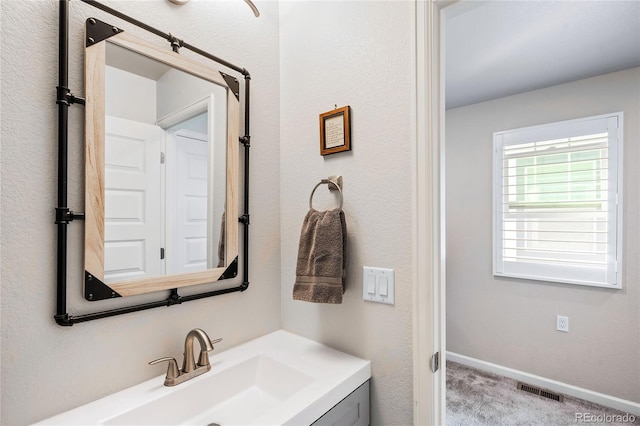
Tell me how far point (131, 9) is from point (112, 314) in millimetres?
923

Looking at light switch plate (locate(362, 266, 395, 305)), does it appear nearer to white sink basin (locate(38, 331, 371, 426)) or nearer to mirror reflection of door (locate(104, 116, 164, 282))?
white sink basin (locate(38, 331, 371, 426))

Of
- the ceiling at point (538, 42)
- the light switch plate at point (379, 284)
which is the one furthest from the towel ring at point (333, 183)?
the ceiling at point (538, 42)

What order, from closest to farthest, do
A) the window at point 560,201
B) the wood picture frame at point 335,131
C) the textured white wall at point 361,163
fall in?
1. the textured white wall at point 361,163
2. the wood picture frame at point 335,131
3. the window at point 560,201

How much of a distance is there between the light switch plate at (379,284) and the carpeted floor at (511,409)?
1651 mm

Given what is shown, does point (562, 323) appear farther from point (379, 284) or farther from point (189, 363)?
point (189, 363)

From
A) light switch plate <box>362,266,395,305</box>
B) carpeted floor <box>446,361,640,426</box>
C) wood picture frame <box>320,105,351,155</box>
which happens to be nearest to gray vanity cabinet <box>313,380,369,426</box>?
light switch plate <box>362,266,395,305</box>

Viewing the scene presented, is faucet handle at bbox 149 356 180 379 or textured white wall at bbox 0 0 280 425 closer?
textured white wall at bbox 0 0 280 425

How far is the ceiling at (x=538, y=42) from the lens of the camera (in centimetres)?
153

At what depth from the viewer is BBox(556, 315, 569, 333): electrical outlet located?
7.63 ft

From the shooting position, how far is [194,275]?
1049 millimetres

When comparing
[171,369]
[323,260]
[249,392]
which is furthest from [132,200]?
[249,392]

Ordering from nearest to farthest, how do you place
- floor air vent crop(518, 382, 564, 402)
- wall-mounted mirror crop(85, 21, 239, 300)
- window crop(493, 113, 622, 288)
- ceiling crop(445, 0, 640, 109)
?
wall-mounted mirror crop(85, 21, 239, 300) → ceiling crop(445, 0, 640, 109) → window crop(493, 113, 622, 288) → floor air vent crop(518, 382, 564, 402)

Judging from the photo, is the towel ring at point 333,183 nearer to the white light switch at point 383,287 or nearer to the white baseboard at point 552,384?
the white light switch at point 383,287

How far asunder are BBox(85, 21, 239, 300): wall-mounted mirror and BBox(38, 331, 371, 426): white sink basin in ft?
0.98
